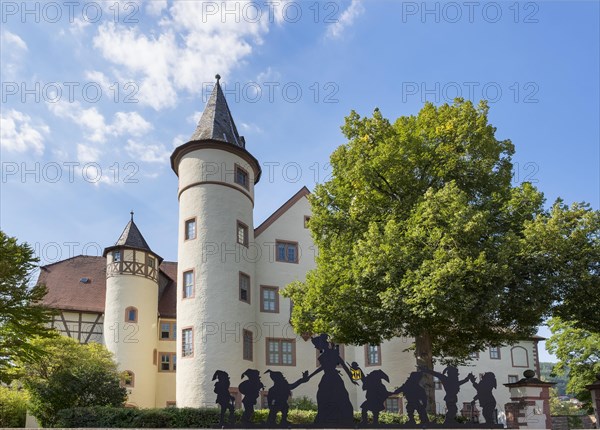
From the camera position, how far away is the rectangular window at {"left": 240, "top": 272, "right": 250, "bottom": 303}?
3269 centimetres

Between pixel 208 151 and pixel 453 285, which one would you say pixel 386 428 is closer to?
pixel 453 285

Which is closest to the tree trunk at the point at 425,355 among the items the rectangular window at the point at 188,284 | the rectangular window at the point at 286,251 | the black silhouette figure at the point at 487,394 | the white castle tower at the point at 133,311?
the black silhouette figure at the point at 487,394

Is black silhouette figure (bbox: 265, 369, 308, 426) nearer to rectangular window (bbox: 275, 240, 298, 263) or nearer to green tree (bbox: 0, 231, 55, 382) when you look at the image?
green tree (bbox: 0, 231, 55, 382)

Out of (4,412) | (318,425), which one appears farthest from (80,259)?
(318,425)

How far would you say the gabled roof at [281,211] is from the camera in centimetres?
3622

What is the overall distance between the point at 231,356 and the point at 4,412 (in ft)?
37.6

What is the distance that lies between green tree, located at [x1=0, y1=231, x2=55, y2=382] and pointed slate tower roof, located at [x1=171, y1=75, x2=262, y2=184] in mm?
11985

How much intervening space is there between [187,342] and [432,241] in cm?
1467

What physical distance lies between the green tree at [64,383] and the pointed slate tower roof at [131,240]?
10588mm

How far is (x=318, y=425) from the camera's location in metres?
13.7

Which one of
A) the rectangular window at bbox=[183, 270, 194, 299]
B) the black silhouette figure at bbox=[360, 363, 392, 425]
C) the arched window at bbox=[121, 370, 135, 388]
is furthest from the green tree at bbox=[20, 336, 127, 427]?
the black silhouette figure at bbox=[360, 363, 392, 425]

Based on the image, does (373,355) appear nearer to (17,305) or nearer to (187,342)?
(187,342)

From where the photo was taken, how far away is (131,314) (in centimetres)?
3731

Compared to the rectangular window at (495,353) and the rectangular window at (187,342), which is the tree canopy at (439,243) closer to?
the rectangular window at (187,342)
